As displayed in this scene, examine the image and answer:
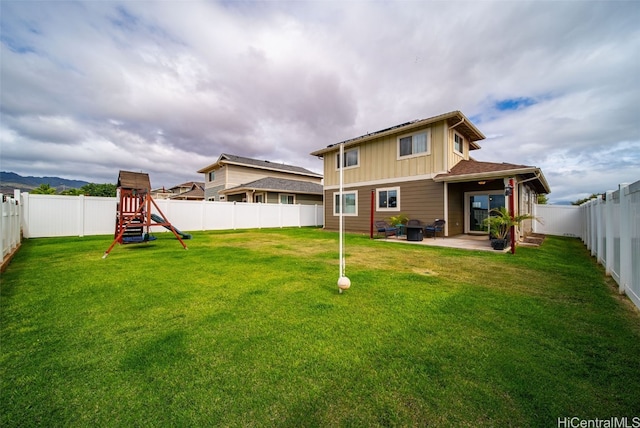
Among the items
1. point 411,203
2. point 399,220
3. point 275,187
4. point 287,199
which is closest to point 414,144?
point 411,203

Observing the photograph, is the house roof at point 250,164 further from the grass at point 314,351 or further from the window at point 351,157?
the grass at point 314,351

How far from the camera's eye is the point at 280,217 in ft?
62.1

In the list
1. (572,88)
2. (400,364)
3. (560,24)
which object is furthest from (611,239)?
(572,88)

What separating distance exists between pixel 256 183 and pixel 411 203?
14.1 m

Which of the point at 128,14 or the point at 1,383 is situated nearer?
the point at 1,383

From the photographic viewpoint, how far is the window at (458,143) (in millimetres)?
11812

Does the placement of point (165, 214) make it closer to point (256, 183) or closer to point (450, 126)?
point (256, 183)

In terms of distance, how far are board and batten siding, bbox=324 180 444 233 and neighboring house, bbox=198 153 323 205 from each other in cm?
832

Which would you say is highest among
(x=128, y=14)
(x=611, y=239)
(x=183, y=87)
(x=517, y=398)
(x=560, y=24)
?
(x=183, y=87)

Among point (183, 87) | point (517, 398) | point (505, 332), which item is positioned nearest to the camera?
point (517, 398)

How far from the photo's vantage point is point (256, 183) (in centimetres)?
2150

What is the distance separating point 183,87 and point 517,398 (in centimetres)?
2045

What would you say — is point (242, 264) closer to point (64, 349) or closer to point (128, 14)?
point (64, 349)

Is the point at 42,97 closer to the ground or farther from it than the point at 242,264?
farther from it
